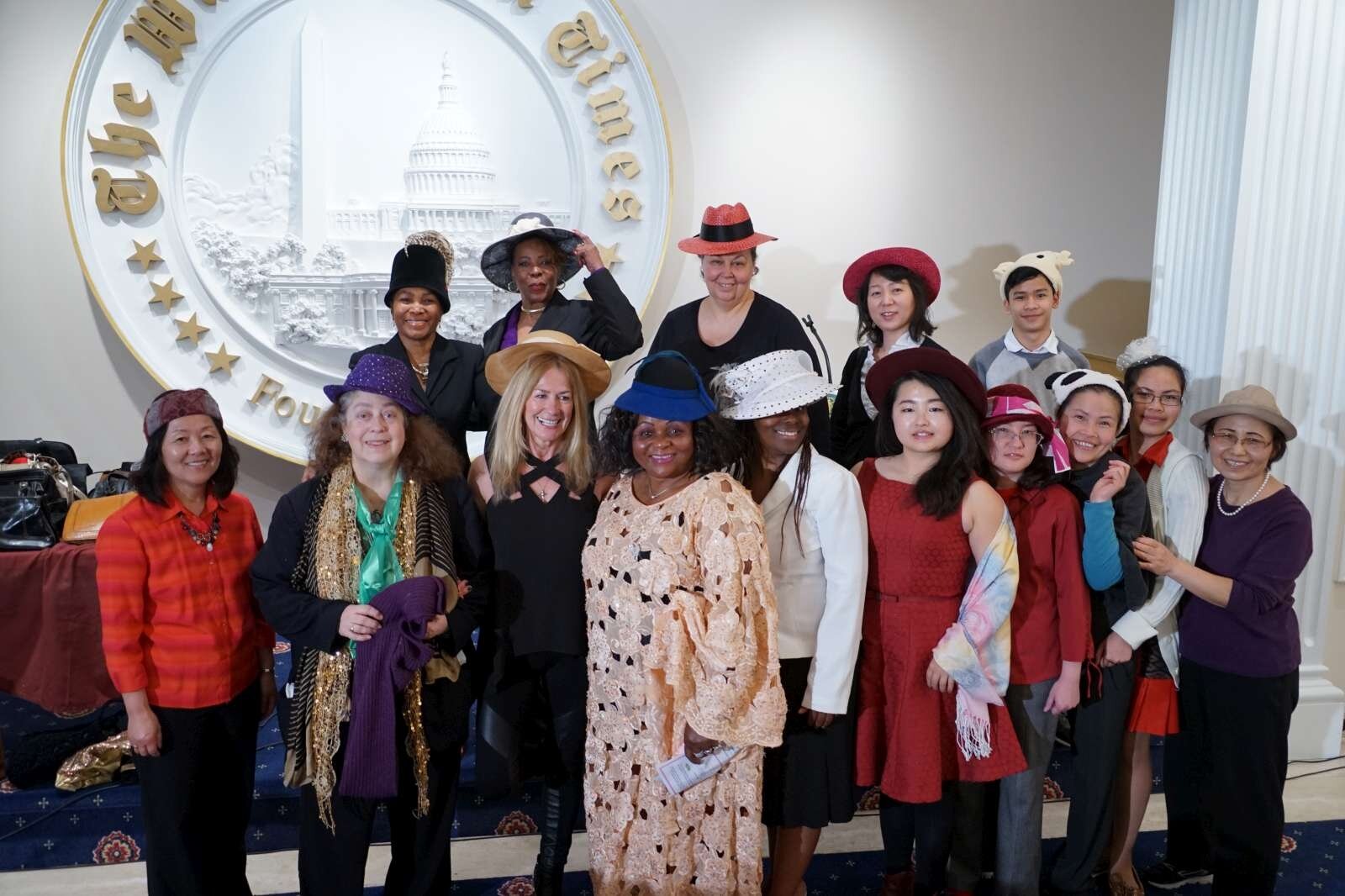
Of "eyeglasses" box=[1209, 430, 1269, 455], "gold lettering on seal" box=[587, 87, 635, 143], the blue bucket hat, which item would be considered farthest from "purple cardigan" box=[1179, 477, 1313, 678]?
"gold lettering on seal" box=[587, 87, 635, 143]

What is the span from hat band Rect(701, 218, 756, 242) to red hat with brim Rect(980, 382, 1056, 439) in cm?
98

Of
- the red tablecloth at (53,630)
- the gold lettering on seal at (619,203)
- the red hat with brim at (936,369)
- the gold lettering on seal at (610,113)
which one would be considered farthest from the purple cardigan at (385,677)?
the gold lettering on seal at (610,113)

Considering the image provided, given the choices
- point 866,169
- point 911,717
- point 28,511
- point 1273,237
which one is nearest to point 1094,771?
point 911,717

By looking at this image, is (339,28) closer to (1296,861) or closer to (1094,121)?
(1094,121)

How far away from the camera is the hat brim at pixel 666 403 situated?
7.06ft

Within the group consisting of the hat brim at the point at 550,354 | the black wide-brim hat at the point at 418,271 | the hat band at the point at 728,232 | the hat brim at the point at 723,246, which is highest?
the hat band at the point at 728,232

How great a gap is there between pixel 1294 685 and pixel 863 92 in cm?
311

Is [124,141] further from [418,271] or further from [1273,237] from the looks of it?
[1273,237]

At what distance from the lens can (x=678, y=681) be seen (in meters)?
2.16

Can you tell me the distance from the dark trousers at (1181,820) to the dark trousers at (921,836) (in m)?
0.78

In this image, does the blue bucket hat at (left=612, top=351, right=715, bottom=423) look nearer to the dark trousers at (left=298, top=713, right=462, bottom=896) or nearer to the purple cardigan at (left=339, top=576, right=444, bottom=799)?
the purple cardigan at (left=339, top=576, right=444, bottom=799)

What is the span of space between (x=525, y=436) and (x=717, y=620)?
0.72 m

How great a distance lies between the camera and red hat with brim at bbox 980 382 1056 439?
248 cm

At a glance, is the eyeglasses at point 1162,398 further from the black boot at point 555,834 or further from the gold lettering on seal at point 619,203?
the gold lettering on seal at point 619,203
